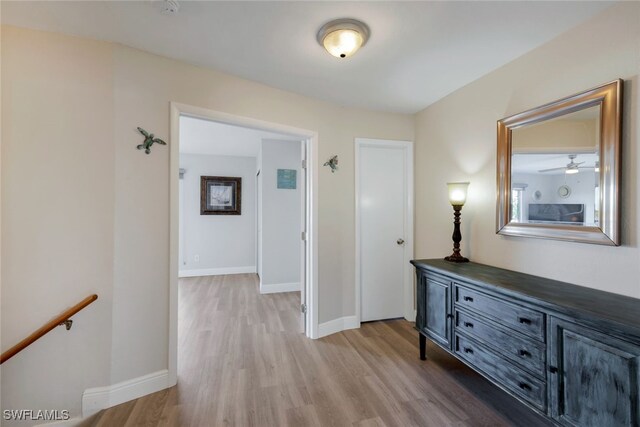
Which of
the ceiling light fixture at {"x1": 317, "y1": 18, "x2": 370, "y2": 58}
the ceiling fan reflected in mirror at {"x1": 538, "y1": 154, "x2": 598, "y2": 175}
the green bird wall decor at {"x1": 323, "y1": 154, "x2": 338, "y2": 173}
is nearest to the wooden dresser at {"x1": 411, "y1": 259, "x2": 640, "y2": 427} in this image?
the ceiling fan reflected in mirror at {"x1": 538, "y1": 154, "x2": 598, "y2": 175}

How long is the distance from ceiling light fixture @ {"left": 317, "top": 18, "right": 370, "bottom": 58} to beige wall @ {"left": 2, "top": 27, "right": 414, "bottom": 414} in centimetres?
107

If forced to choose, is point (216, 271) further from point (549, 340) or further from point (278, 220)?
point (549, 340)

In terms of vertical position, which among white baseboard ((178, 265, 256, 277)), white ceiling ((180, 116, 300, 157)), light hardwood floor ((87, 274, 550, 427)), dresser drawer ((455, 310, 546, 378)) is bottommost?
light hardwood floor ((87, 274, 550, 427))

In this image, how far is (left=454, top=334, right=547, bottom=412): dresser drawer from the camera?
150 cm

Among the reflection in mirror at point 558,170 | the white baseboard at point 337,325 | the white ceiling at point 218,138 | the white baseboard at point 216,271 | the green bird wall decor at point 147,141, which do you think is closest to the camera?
the reflection in mirror at point 558,170

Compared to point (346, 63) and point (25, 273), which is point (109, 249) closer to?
point (25, 273)

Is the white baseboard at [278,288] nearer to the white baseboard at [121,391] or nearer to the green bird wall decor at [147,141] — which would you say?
the white baseboard at [121,391]

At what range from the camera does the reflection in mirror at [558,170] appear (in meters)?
1.63

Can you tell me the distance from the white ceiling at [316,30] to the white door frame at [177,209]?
38 cm

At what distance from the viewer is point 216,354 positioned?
2.57m

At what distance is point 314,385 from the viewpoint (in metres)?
2.11

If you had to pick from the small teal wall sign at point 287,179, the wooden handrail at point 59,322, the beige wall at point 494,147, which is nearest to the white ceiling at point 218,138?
the small teal wall sign at point 287,179

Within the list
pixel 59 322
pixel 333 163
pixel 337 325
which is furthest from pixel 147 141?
pixel 337 325

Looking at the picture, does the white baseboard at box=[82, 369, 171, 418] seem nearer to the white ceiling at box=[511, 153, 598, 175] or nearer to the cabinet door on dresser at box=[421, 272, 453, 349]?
the cabinet door on dresser at box=[421, 272, 453, 349]
